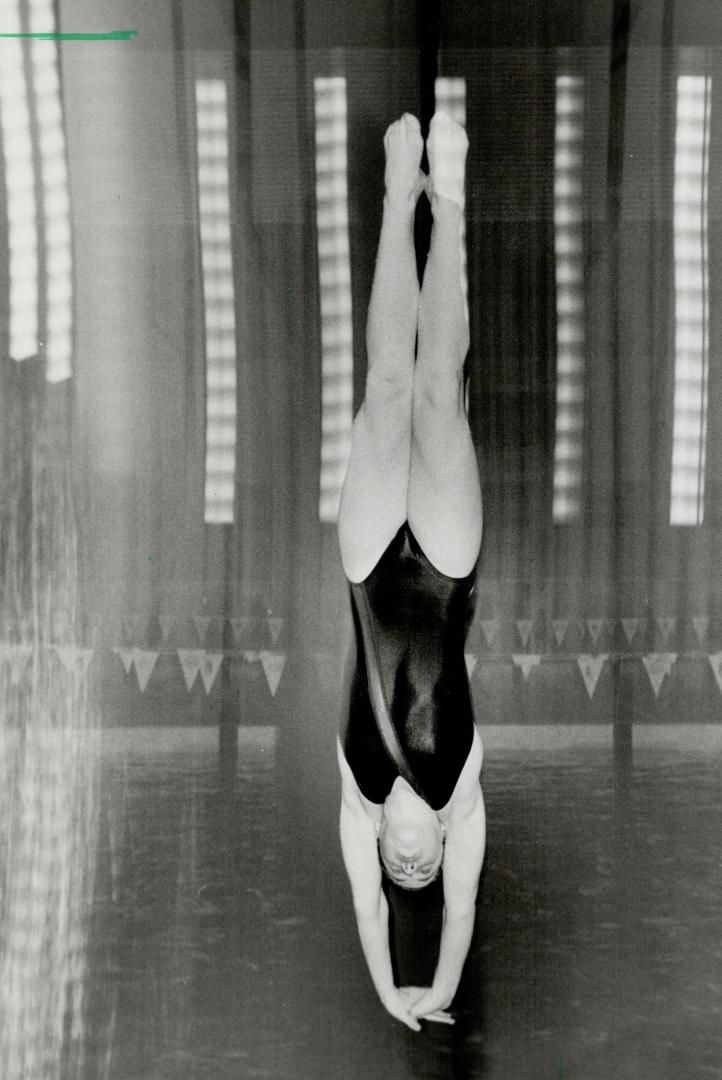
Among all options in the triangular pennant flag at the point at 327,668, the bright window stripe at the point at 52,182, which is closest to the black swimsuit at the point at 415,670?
the triangular pennant flag at the point at 327,668

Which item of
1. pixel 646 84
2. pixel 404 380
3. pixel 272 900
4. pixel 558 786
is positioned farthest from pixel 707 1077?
pixel 646 84

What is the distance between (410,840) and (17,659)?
1073 mm

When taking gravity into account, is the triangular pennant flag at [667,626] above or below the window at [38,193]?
below

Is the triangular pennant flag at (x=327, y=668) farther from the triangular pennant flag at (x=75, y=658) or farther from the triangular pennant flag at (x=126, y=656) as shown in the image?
the triangular pennant flag at (x=75, y=658)

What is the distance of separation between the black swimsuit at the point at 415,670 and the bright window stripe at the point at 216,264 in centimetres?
46

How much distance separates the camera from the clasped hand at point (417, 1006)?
222cm

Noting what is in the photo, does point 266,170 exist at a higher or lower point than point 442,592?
higher

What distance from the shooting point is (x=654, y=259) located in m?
2.39

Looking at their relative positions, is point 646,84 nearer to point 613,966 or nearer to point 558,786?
point 558,786

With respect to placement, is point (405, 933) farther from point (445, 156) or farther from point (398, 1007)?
point (445, 156)

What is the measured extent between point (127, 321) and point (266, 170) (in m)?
0.51

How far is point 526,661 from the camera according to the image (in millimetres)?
2385

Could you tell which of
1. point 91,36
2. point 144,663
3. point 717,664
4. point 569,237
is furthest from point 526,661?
point 91,36

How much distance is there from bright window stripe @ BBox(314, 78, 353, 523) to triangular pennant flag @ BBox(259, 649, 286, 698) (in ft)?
1.18
